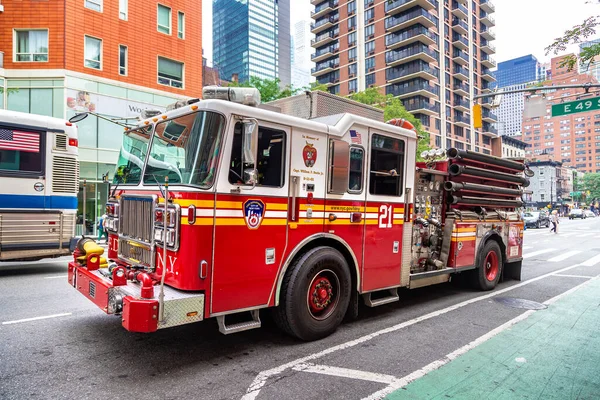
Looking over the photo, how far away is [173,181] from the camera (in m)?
4.18

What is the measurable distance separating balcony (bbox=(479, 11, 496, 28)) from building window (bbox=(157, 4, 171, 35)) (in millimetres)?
65512

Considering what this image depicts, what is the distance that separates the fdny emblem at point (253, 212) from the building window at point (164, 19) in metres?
23.8

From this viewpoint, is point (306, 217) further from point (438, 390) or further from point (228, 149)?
point (438, 390)

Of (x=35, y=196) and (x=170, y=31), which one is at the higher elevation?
(x=170, y=31)

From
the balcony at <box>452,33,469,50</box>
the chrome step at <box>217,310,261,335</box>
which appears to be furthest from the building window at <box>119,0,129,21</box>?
the balcony at <box>452,33,469,50</box>

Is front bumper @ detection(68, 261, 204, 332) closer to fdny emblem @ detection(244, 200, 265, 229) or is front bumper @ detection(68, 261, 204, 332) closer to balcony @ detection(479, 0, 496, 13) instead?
fdny emblem @ detection(244, 200, 265, 229)

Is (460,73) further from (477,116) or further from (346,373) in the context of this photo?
(346,373)

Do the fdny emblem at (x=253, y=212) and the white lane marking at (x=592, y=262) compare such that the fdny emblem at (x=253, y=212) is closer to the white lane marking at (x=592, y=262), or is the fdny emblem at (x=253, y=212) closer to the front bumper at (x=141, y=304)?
the front bumper at (x=141, y=304)

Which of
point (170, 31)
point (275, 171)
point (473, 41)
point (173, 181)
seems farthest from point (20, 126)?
point (473, 41)

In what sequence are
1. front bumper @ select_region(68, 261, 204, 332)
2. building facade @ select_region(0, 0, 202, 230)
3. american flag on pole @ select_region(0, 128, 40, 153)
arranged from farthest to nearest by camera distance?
building facade @ select_region(0, 0, 202, 230) → american flag on pole @ select_region(0, 128, 40, 153) → front bumper @ select_region(68, 261, 204, 332)

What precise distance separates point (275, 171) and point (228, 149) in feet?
2.24

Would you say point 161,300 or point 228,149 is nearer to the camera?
point 161,300

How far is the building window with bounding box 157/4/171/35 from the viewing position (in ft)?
79.0

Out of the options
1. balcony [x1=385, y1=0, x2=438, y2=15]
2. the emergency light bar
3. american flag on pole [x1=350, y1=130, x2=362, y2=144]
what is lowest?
american flag on pole [x1=350, y1=130, x2=362, y2=144]
